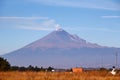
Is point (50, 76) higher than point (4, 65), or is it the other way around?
point (4, 65)

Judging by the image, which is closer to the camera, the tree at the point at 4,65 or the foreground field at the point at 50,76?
the foreground field at the point at 50,76

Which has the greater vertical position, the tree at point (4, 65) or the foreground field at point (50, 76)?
the tree at point (4, 65)

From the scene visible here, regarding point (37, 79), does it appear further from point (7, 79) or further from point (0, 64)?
point (0, 64)

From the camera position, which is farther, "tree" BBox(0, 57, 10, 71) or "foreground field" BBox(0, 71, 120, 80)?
"tree" BBox(0, 57, 10, 71)

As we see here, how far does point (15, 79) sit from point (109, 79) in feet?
25.2

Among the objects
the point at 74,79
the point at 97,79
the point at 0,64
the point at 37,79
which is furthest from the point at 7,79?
the point at 0,64

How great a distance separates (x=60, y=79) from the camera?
2941 cm

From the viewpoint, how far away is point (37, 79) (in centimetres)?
2877

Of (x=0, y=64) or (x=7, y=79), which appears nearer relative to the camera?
(x=7, y=79)

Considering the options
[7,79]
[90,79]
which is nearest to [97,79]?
[90,79]

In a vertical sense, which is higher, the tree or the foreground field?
the tree

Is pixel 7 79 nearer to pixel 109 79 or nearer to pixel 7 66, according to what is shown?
pixel 109 79

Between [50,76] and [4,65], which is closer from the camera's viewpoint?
[50,76]

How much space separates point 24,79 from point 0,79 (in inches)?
96.1
